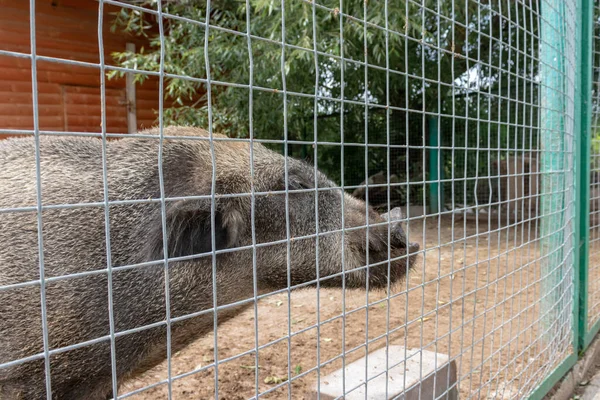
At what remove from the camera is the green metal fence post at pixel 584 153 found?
9.61ft

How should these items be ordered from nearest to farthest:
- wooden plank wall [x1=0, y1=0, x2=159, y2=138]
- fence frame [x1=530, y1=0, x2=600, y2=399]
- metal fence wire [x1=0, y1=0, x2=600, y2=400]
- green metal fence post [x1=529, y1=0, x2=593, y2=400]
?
metal fence wire [x1=0, y1=0, x2=600, y2=400], green metal fence post [x1=529, y1=0, x2=593, y2=400], fence frame [x1=530, y1=0, x2=600, y2=399], wooden plank wall [x1=0, y1=0, x2=159, y2=138]

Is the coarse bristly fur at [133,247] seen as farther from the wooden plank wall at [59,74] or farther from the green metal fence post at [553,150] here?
the wooden plank wall at [59,74]

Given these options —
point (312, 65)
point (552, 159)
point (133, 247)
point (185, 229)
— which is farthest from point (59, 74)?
point (552, 159)

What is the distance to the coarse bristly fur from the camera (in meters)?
1.67

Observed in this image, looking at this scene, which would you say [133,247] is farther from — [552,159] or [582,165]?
[582,165]

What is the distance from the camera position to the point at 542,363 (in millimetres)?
2545

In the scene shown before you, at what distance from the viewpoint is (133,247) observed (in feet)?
6.01

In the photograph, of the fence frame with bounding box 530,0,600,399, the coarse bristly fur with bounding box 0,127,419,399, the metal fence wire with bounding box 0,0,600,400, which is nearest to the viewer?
the metal fence wire with bounding box 0,0,600,400

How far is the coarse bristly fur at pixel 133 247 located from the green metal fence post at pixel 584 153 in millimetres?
1619

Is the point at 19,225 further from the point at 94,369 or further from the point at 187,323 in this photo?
the point at 187,323

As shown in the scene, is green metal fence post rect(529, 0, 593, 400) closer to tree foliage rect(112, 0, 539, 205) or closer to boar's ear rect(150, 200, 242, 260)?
boar's ear rect(150, 200, 242, 260)

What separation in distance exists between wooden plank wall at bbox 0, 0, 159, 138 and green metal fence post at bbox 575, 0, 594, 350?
615 cm

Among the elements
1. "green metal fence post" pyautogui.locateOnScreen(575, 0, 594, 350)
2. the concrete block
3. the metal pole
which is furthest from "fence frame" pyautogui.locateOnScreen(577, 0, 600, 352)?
the concrete block

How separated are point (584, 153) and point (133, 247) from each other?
2714 millimetres
